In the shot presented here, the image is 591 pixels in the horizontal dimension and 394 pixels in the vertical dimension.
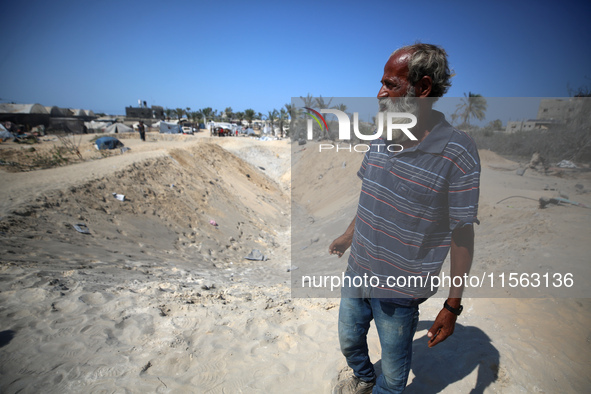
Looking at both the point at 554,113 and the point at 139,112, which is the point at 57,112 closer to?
the point at 139,112

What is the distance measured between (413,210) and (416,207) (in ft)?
0.06

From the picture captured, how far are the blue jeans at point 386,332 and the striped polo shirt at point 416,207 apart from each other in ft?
0.27

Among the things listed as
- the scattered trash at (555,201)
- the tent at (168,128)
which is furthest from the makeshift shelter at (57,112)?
the scattered trash at (555,201)

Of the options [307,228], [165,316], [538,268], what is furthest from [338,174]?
[165,316]

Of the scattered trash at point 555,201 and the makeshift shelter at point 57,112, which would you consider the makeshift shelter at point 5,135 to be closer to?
the makeshift shelter at point 57,112

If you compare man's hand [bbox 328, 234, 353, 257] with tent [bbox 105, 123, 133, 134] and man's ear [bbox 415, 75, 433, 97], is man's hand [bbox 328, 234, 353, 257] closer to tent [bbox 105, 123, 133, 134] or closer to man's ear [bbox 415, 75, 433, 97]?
man's ear [bbox 415, 75, 433, 97]

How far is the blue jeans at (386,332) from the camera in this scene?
131cm

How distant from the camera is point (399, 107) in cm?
125

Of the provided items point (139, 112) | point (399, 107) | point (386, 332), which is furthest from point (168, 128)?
point (386, 332)

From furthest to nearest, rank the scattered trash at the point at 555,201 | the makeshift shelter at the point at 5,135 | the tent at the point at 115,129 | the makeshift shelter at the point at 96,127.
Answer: the makeshift shelter at the point at 96,127 → the tent at the point at 115,129 → the makeshift shelter at the point at 5,135 → the scattered trash at the point at 555,201

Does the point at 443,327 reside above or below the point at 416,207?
below

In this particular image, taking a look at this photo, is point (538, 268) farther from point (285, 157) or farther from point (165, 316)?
point (285, 157)

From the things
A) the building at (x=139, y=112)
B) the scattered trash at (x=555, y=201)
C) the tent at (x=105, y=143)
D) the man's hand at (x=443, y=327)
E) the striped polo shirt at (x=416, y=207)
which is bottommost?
the scattered trash at (x=555, y=201)

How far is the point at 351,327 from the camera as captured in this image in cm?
149
